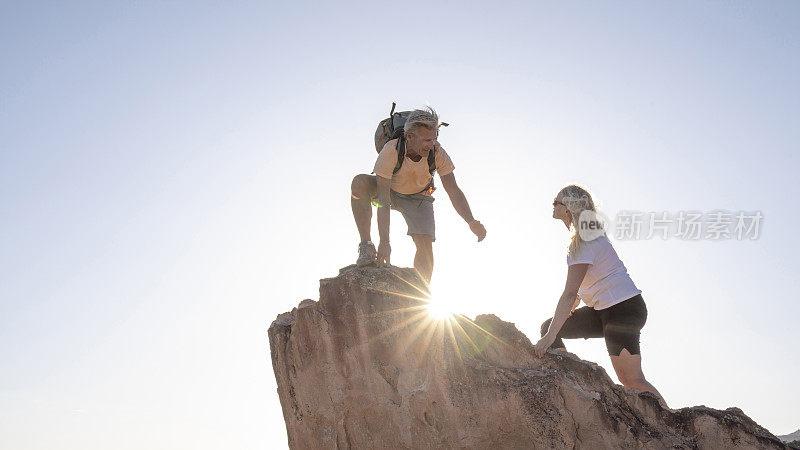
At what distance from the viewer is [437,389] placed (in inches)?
227

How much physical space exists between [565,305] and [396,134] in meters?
2.79

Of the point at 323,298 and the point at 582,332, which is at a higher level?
the point at 323,298

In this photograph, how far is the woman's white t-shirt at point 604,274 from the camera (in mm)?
5902

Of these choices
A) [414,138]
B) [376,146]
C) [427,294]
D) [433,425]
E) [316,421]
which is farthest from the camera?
[376,146]

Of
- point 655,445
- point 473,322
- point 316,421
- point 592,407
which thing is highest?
point 473,322

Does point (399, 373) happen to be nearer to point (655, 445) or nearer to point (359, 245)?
point (359, 245)

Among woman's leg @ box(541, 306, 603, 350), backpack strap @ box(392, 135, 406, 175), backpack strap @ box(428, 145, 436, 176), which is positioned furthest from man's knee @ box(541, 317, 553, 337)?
backpack strap @ box(392, 135, 406, 175)

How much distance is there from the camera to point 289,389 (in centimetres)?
634

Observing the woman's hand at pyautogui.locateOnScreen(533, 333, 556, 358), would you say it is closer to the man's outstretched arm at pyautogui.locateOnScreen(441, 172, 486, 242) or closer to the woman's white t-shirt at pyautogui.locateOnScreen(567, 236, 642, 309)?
the woman's white t-shirt at pyautogui.locateOnScreen(567, 236, 642, 309)

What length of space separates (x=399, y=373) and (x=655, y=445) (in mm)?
2227

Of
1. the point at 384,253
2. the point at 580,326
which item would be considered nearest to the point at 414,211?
the point at 384,253

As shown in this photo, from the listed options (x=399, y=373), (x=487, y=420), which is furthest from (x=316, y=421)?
(x=487, y=420)

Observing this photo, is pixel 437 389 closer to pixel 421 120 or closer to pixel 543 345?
pixel 543 345

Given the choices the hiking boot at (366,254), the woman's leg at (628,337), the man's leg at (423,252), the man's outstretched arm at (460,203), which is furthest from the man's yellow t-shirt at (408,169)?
the woman's leg at (628,337)
